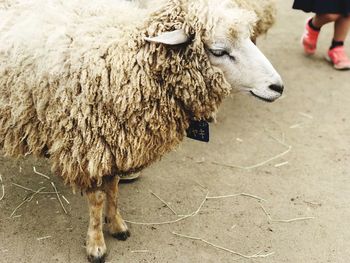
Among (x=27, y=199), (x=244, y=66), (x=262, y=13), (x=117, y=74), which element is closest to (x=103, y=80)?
(x=117, y=74)

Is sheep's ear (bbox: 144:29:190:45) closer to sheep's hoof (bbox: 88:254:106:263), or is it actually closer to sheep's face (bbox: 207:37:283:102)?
sheep's face (bbox: 207:37:283:102)

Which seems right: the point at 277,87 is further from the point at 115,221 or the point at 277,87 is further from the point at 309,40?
the point at 309,40

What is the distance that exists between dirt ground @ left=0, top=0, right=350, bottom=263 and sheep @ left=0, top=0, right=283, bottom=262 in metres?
0.62

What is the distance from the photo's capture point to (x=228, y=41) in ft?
7.97

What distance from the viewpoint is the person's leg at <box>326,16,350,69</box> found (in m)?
4.98

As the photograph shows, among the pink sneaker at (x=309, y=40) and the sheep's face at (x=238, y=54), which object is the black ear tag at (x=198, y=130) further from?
the pink sneaker at (x=309, y=40)

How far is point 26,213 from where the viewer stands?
3.25 metres

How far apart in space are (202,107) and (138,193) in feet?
3.63

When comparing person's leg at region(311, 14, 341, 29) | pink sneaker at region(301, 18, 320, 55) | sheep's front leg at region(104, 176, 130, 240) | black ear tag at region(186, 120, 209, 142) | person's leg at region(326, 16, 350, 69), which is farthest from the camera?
pink sneaker at region(301, 18, 320, 55)

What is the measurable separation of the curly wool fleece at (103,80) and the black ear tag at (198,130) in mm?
79

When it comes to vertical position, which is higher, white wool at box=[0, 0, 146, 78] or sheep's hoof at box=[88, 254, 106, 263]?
white wool at box=[0, 0, 146, 78]

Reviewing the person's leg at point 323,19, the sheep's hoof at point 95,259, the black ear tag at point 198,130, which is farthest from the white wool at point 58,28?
the person's leg at point 323,19

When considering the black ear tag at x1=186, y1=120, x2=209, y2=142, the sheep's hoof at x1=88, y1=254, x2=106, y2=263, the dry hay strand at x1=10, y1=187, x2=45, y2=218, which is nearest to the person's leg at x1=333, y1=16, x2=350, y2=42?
the black ear tag at x1=186, y1=120, x2=209, y2=142

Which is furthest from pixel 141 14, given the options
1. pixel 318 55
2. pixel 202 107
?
pixel 318 55
